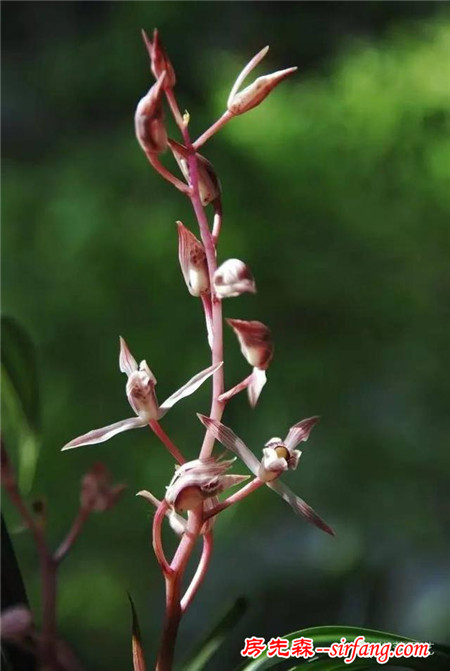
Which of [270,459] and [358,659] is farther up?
[270,459]

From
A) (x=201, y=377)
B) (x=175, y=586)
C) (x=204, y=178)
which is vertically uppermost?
(x=204, y=178)

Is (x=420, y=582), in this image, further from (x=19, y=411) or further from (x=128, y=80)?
(x=128, y=80)

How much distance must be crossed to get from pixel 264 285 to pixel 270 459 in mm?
197

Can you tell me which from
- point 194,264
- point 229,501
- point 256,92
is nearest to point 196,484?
point 229,501

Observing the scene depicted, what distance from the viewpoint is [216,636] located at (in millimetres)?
578

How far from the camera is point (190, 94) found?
0.65m

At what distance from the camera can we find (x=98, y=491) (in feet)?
2.05

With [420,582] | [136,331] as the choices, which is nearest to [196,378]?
[136,331]

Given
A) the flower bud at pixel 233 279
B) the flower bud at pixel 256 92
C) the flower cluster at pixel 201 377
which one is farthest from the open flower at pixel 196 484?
the flower bud at pixel 256 92

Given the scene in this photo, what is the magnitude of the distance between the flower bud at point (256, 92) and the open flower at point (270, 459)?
0.67 ft

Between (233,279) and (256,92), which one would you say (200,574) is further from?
(256,92)

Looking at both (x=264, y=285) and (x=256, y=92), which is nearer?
(x=256, y=92)

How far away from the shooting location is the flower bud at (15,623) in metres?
0.53

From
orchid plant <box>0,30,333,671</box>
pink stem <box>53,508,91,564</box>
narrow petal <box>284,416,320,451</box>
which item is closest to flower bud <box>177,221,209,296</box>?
orchid plant <box>0,30,333,671</box>
